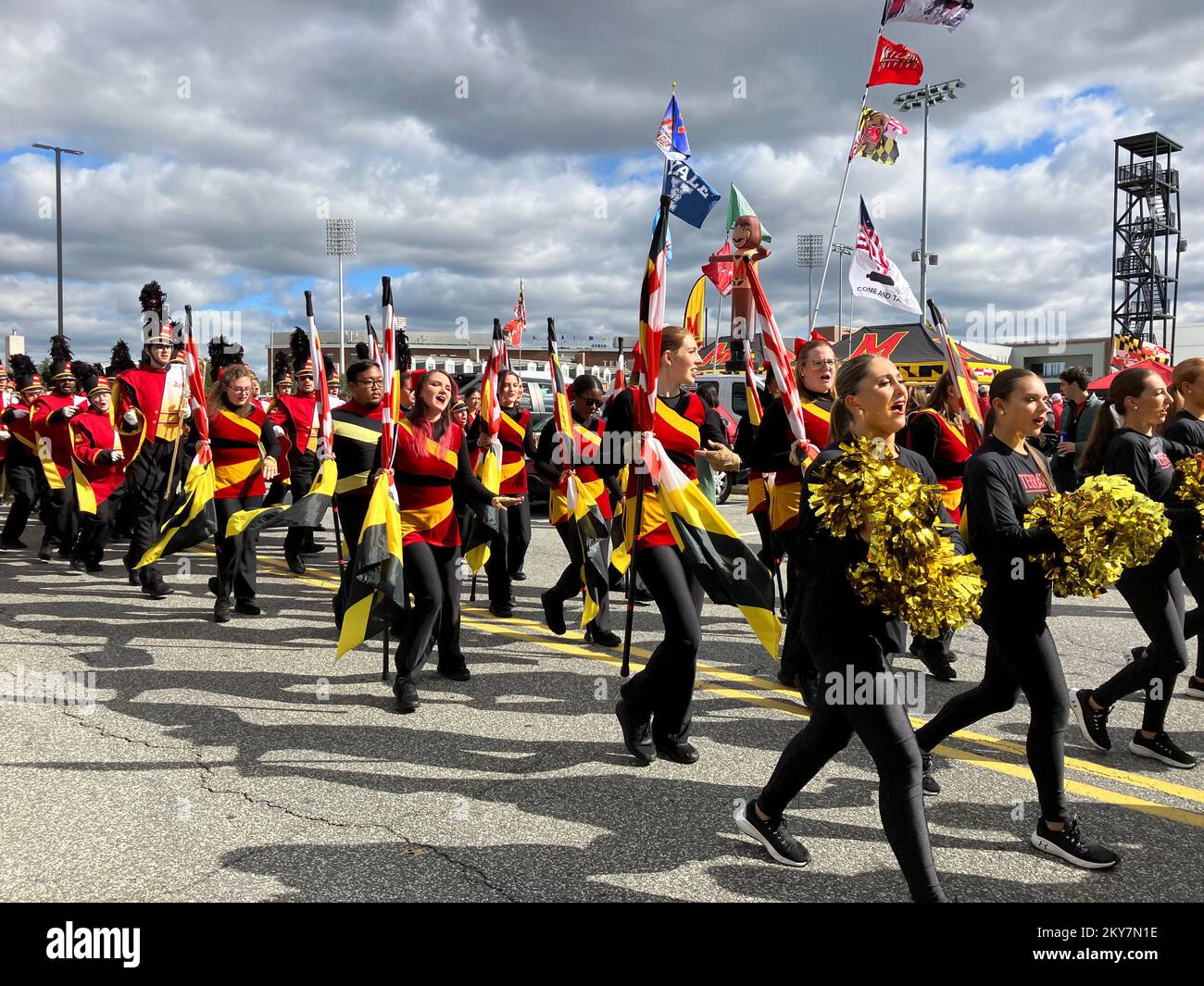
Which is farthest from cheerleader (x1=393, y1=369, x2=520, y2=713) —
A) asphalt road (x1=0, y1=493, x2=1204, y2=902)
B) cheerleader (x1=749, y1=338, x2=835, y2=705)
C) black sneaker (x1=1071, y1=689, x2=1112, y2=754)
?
black sneaker (x1=1071, y1=689, x2=1112, y2=754)

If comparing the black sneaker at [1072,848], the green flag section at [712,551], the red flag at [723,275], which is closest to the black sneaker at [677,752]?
the green flag section at [712,551]

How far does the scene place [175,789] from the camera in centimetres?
403

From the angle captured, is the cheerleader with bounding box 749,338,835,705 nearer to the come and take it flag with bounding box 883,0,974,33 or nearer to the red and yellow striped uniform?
the red and yellow striped uniform

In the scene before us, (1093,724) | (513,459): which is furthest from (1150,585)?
(513,459)

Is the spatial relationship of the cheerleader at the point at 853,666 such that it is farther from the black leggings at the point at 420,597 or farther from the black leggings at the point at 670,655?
the black leggings at the point at 420,597

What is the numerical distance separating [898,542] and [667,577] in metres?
1.58

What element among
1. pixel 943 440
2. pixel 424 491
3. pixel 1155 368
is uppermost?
pixel 1155 368

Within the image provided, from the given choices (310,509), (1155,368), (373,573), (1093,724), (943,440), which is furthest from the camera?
(943,440)

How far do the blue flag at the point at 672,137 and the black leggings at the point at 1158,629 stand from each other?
286 inches

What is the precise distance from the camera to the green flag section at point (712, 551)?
433cm

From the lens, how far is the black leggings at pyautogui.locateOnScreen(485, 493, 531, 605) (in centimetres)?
759

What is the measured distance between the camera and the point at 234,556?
24.7 feet

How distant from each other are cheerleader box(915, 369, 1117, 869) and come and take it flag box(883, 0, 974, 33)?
413 inches

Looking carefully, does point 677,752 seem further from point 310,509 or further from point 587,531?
point 310,509
